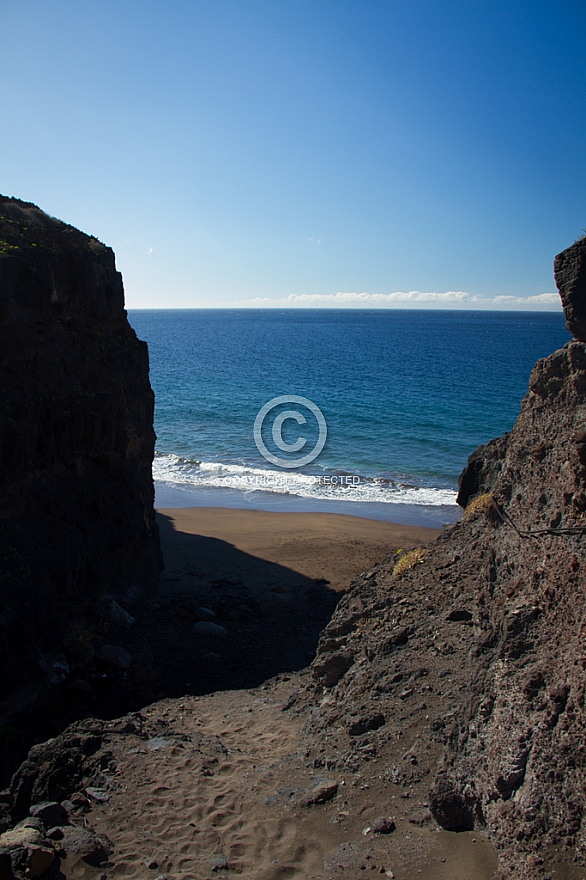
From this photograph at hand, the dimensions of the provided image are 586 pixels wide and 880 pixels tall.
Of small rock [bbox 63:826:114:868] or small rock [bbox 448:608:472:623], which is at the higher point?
small rock [bbox 448:608:472:623]

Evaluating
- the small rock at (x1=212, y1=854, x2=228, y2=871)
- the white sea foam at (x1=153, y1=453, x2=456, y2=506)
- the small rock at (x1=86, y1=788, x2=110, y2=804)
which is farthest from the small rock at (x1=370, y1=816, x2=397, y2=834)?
the white sea foam at (x1=153, y1=453, x2=456, y2=506)

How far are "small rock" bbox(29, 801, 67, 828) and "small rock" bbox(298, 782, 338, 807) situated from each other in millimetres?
2477

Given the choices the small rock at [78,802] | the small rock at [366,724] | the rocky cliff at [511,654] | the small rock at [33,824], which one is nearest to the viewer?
the rocky cliff at [511,654]

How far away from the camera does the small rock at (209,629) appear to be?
1354 centimetres

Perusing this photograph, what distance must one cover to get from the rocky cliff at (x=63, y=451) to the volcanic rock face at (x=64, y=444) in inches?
1.0

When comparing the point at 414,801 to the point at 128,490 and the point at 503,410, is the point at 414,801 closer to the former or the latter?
the point at 128,490

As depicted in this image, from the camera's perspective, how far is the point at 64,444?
13188 mm

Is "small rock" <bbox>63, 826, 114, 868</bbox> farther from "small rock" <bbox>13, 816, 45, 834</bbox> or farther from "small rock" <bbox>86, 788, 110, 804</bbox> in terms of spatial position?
"small rock" <bbox>86, 788, 110, 804</bbox>

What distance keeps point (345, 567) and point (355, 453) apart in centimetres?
1674

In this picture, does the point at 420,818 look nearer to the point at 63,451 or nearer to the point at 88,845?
the point at 88,845

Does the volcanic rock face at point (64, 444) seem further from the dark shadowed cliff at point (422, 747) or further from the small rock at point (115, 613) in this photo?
the dark shadowed cliff at point (422, 747)

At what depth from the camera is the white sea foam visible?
2791 centimetres

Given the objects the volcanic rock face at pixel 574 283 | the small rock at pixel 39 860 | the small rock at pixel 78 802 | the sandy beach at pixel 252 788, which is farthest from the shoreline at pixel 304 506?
the small rock at pixel 39 860

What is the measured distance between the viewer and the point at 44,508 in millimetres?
12484
